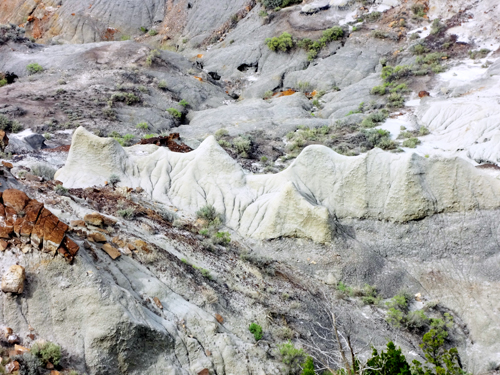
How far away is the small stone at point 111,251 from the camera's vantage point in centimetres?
1033

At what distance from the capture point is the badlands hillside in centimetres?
866

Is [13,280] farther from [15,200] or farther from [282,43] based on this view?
[282,43]

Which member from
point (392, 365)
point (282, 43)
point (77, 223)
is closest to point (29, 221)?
point (77, 223)

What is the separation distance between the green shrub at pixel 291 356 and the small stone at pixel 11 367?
6.04 metres

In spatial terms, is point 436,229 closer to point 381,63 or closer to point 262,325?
point 262,325

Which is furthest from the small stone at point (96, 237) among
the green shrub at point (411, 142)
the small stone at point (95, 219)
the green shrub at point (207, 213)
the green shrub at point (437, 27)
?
the green shrub at point (437, 27)

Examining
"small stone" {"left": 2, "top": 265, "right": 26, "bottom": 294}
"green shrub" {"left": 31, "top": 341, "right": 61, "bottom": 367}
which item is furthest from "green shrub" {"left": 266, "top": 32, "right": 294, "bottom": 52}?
"green shrub" {"left": 31, "top": 341, "right": 61, "bottom": 367}

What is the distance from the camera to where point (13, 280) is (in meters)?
8.07

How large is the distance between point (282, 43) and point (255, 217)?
108 ft

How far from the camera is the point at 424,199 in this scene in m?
16.0

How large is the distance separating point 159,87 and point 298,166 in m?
23.4

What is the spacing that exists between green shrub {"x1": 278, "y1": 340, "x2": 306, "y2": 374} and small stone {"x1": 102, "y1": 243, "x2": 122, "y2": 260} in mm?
4835

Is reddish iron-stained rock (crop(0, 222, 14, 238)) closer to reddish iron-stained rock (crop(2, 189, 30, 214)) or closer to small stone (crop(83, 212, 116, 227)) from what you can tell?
reddish iron-stained rock (crop(2, 189, 30, 214))

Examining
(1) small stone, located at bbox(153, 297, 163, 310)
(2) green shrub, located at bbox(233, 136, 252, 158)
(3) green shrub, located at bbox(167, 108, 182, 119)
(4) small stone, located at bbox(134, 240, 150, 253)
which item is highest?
(4) small stone, located at bbox(134, 240, 150, 253)
